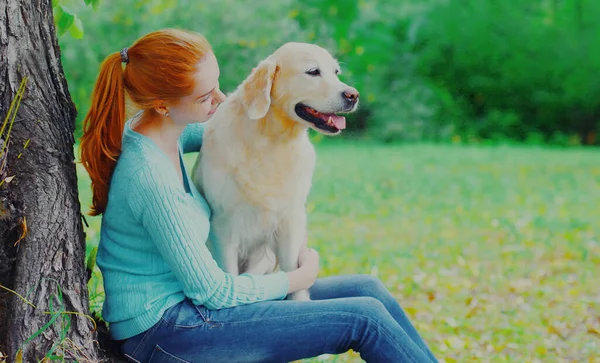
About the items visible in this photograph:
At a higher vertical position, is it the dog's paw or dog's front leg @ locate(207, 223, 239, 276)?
dog's front leg @ locate(207, 223, 239, 276)

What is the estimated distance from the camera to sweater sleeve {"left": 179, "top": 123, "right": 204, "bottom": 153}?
9.80ft

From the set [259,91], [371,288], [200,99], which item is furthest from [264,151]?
[371,288]

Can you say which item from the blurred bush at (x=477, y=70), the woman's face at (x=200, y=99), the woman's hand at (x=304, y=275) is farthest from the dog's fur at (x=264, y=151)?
the blurred bush at (x=477, y=70)

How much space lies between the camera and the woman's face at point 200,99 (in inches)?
96.0

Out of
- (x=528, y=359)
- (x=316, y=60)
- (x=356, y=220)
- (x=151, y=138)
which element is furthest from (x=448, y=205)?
(x=151, y=138)

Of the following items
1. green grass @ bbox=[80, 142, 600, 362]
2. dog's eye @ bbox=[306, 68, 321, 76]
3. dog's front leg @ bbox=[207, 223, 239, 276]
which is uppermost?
dog's eye @ bbox=[306, 68, 321, 76]

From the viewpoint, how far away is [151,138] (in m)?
2.49

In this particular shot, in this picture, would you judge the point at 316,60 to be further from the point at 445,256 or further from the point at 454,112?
the point at 454,112

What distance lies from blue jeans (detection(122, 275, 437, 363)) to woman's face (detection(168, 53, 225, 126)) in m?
0.58

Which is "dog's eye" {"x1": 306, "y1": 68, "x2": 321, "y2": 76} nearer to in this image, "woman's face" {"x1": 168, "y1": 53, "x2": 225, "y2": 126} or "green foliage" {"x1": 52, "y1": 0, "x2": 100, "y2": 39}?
"woman's face" {"x1": 168, "y1": 53, "x2": 225, "y2": 126}

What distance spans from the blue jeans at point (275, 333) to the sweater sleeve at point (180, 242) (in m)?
0.05

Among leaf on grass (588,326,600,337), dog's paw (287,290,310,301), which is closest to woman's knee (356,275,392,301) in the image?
dog's paw (287,290,310,301)

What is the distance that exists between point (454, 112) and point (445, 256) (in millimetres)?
9583

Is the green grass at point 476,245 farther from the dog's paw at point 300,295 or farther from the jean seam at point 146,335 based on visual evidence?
the jean seam at point 146,335
